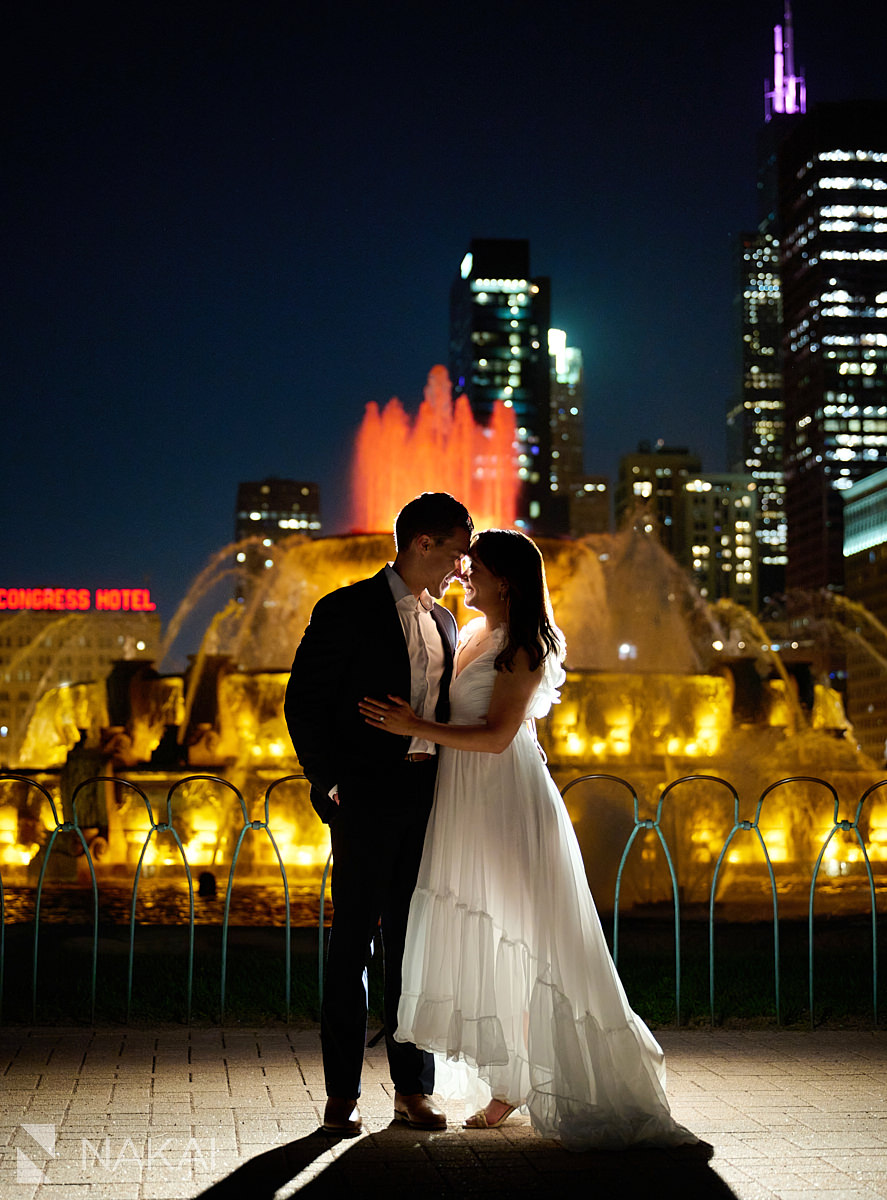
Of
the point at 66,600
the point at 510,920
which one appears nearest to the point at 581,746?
the point at 510,920

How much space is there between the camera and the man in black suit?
4938mm

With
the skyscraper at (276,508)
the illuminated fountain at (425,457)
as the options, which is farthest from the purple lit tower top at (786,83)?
the illuminated fountain at (425,457)

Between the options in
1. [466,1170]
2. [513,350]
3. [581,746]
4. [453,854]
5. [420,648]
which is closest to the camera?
[466,1170]

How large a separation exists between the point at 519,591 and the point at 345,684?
0.77m

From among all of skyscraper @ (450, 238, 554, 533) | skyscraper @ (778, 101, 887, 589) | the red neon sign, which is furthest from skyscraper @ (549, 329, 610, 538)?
the red neon sign

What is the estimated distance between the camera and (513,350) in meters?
166

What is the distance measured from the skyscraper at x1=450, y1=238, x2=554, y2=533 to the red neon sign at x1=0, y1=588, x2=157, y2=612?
66.4 meters

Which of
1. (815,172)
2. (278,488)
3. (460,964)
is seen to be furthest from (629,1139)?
(815,172)

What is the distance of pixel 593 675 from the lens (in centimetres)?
1817

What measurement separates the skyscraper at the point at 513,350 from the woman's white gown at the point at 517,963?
159m

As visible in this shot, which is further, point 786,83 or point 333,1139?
point 786,83

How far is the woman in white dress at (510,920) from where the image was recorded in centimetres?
480
